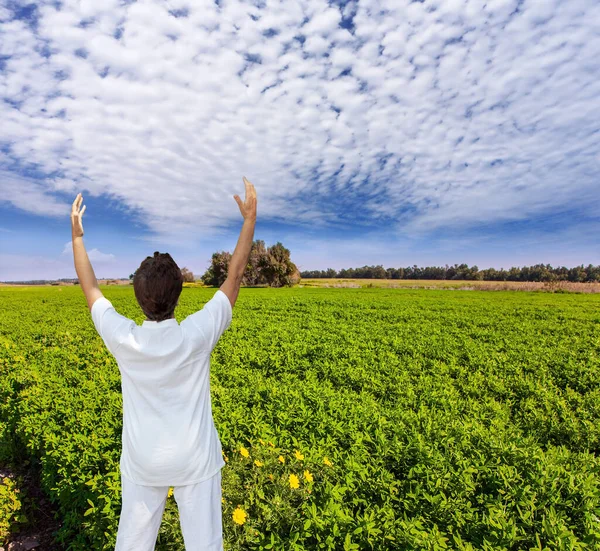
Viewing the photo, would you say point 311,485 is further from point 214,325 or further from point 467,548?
point 214,325

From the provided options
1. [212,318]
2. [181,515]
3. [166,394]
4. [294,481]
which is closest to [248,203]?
[212,318]

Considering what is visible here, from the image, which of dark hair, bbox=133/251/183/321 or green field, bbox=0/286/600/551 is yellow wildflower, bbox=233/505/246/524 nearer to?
green field, bbox=0/286/600/551

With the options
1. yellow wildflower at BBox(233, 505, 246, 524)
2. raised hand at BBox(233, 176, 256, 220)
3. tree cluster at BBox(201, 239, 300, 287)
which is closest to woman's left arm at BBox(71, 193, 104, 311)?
raised hand at BBox(233, 176, 256, 220)

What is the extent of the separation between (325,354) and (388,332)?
12.7 ft

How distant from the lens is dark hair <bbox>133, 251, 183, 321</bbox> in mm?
1677

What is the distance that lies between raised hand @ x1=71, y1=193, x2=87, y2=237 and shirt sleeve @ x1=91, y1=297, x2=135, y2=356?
0.52m

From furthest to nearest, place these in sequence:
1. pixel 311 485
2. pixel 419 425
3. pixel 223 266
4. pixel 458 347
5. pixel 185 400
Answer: pixel 223 266 < pixel 458 347 < pixel 419 425 < pixel 311 485 < pixel 185 400

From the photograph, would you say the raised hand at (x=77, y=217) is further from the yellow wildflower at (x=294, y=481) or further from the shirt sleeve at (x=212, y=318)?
the yellow wildflower at (x=294, y=481)

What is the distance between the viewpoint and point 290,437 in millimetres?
3654

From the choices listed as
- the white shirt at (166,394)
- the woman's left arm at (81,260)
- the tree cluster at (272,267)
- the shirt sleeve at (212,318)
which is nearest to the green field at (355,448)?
the white shirt at (166,394)

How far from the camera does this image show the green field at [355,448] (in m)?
2.51

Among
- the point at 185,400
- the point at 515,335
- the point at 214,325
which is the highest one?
the point at 214,325

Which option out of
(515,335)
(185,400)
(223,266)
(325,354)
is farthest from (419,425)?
(223,266)

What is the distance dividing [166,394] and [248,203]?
46.2 inches
